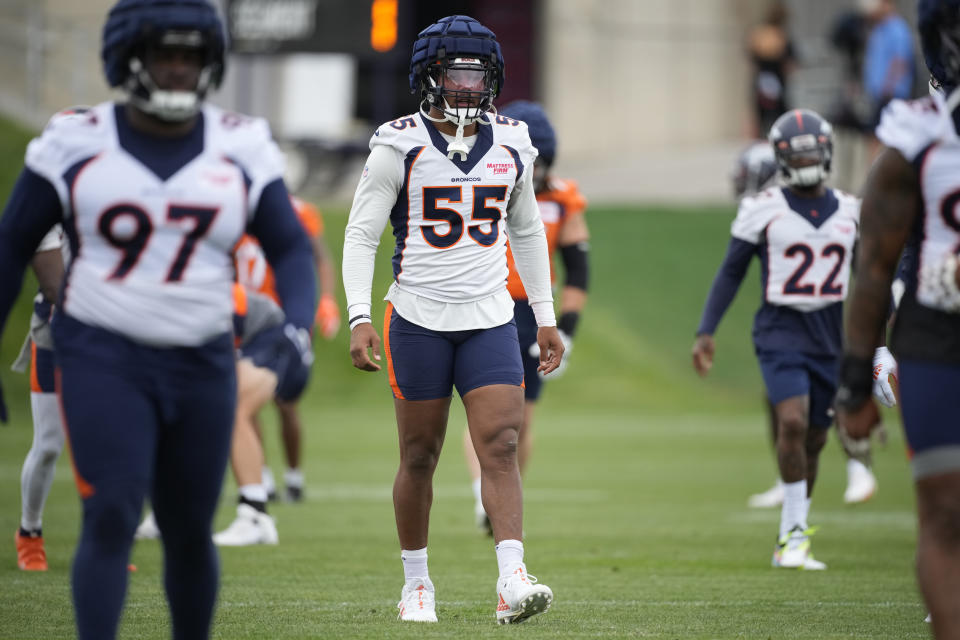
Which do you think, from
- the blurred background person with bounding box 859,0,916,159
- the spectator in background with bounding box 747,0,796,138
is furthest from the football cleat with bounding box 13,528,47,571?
the spectator in background with bounding box 747,0,796,138

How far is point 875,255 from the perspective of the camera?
4.06m

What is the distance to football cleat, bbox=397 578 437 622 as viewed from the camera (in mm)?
5898

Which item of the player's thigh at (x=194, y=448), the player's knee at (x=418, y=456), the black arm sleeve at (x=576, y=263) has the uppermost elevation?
the player's thigh at (x=194, y=448)

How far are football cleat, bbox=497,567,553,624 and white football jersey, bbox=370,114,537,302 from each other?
1108 mm

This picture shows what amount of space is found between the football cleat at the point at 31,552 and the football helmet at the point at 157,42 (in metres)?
3.81

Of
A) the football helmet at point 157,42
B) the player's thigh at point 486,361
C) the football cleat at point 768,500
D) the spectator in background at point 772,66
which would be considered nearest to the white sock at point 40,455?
the player's thigh at point 486,361

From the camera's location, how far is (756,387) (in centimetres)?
2162

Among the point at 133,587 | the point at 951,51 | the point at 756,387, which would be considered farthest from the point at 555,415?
the point at 951,51

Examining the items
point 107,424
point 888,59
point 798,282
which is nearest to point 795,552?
point 798,282

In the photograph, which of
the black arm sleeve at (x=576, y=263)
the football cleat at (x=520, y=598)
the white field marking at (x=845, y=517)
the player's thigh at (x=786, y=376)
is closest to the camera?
the football cleat at (x=520, y=598)

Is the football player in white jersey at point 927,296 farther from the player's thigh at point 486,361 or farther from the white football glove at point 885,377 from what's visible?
the white football glove at point 885,377

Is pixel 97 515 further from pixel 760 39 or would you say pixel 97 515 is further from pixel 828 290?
pixel 760 39

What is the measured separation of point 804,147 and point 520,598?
3.58 meters

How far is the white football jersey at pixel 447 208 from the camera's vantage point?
5.87m
